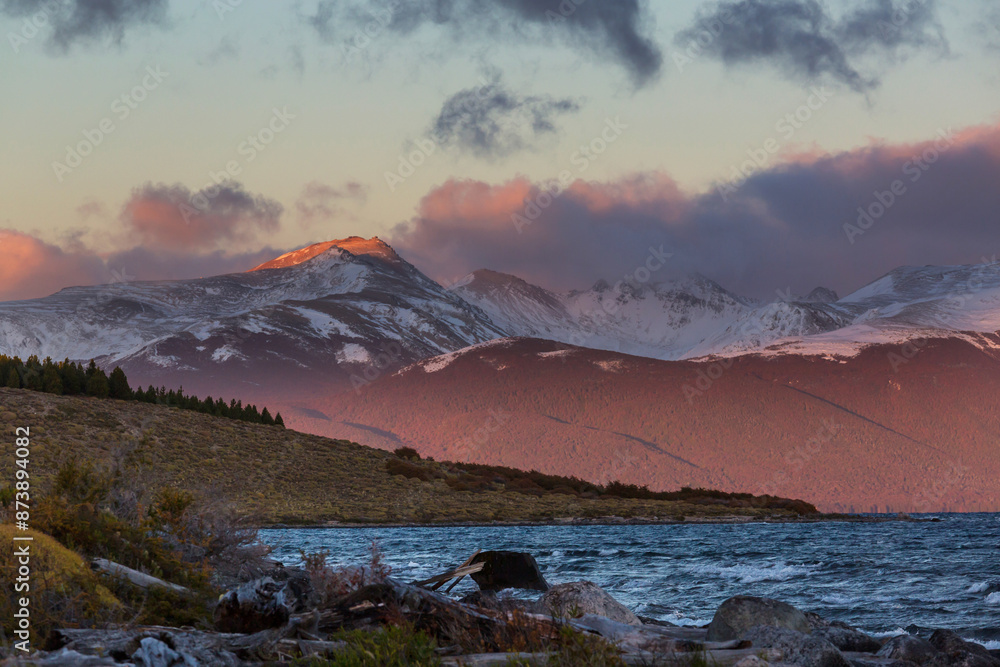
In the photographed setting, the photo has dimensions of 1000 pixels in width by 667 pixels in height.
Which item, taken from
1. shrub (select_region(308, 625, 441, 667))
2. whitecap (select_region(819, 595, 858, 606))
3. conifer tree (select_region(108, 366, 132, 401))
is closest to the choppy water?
whitecap (select_region(819, 595, 858, 606))

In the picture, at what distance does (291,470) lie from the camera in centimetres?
10225

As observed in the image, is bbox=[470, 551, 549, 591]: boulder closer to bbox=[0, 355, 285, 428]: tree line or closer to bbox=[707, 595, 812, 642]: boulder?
bbox=[707, 595, 812, 642]: boulder

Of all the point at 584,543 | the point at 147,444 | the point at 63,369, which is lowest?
the point at 584,543

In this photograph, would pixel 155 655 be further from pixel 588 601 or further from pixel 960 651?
pixel 960 651

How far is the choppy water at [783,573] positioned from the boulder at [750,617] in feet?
19.7

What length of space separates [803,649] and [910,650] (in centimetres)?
296

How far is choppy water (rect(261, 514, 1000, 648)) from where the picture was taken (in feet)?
78.8

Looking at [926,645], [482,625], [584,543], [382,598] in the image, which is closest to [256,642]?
[382,598]

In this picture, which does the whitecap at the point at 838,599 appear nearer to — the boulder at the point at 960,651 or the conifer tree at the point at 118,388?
the boulder at the point at 960,651

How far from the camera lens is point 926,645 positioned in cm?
1362

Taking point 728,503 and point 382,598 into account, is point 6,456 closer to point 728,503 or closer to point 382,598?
point 382,598

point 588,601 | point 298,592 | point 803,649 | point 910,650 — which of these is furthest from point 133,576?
point 910,650

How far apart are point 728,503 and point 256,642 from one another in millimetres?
140762

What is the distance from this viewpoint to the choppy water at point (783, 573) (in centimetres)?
2402
